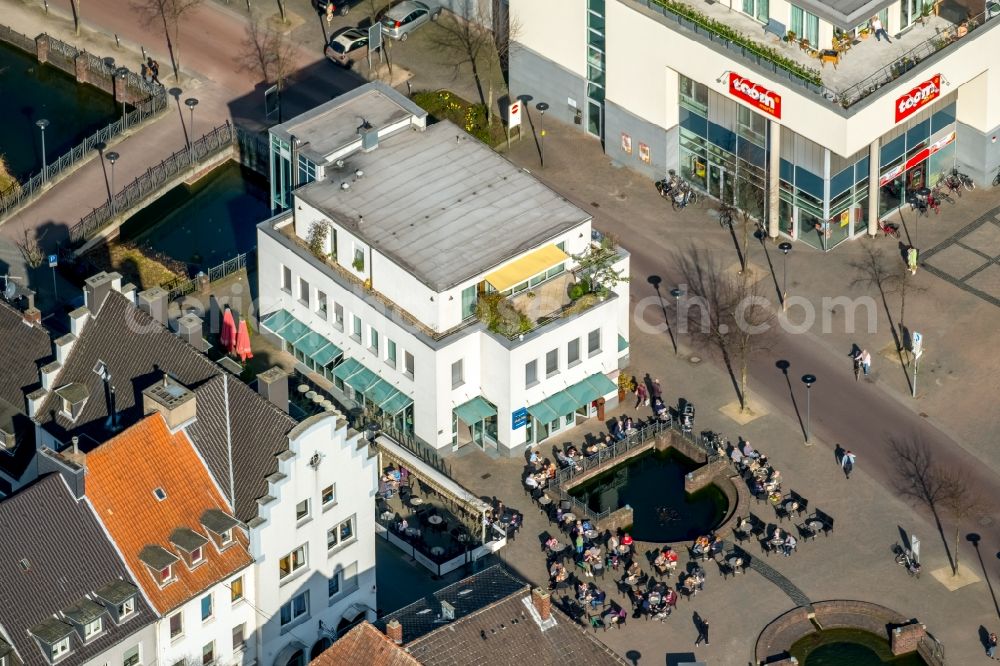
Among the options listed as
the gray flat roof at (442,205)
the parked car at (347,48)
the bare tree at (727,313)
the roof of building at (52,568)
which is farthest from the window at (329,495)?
the parked car at (347,48)

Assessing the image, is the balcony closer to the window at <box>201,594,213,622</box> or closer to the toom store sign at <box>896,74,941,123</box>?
the toom store sign at <box>896,74,941,123</box>

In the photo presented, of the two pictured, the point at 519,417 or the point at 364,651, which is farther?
the point at 519,417

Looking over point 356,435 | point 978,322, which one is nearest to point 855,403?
point 978,322

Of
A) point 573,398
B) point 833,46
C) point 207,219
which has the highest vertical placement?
point 833,46

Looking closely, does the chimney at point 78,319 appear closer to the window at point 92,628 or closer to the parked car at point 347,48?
the window at point 92,628

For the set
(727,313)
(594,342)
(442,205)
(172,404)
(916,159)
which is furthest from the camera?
(916,159)

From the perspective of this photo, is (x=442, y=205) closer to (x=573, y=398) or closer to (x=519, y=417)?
(x=519, y=417)

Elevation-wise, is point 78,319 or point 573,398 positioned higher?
point 78,319

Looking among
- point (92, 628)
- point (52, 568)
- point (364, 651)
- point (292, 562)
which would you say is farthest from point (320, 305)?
point (364, 651)
